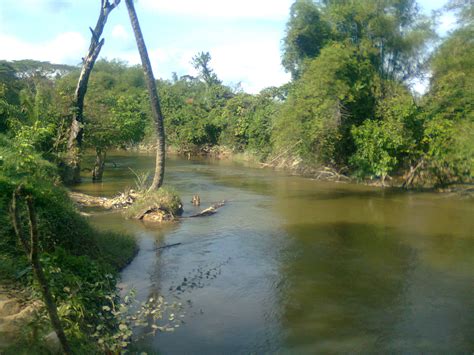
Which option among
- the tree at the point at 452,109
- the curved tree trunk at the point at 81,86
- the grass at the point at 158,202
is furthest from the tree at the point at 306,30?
the grass at the point at 158,202

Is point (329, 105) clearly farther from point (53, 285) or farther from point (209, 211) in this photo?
point (53, 285)

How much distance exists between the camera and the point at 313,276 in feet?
34.0

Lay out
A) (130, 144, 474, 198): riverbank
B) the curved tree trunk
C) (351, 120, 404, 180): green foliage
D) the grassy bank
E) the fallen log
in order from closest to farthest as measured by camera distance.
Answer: the grassy bank, the fallen log, the curved tree trunk, (130, 144, 474, 198): riverbank, (351, 120, 404, 180): green foliage

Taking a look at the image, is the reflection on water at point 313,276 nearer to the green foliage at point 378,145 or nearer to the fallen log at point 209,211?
the fallen log at point 209,211

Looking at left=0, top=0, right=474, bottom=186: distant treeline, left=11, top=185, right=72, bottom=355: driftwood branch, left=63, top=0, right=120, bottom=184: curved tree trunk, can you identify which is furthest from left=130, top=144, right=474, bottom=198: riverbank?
left=11, top=185, right=72, bottom=355: driftwood branch

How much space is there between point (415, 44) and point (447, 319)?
21226 millimetres

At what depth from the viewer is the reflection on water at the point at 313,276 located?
7.50 metres

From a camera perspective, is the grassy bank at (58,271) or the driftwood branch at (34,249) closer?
the driftwood branch at (34,249)

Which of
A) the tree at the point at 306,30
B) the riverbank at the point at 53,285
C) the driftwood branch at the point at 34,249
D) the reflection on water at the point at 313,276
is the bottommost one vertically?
the reflection on water at the point at 313,276

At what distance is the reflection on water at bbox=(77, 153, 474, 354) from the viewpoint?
24.6 ft

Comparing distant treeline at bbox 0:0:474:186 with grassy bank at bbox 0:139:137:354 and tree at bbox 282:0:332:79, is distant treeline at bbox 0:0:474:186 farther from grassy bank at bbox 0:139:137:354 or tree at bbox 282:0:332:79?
grassy bank at bbox 0:139:137:354

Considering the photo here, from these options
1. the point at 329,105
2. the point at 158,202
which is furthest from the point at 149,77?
the point at 329,105

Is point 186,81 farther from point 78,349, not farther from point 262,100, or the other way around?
point 78,349

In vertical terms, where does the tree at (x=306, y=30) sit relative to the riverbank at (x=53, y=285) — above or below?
above
